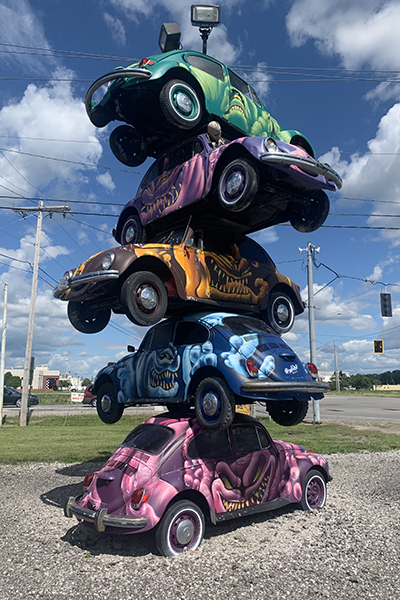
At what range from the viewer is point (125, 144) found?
28.1 ft

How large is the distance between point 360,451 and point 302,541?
838 cm

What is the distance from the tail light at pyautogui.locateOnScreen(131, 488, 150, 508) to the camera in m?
4.91

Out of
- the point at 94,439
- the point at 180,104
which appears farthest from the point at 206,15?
the point at 94,439

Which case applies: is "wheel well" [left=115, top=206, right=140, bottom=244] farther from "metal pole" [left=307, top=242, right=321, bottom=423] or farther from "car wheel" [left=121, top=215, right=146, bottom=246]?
"metal pole" [left=307, top=242, right=321, bottom=423]

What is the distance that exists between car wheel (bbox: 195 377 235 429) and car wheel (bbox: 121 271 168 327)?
1.20 metres

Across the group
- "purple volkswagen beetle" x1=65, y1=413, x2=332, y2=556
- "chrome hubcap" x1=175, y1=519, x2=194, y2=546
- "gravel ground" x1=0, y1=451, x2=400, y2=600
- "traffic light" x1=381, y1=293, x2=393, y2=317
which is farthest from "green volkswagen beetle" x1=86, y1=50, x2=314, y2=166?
"traffic light" x1=381, y1=293, x2=393, y2=317

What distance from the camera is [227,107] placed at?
7551 millimetres

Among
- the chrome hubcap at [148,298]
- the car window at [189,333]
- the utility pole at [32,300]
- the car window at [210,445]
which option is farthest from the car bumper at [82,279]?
the utility pole at [32,300]

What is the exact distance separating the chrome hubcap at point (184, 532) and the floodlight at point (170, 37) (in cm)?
793

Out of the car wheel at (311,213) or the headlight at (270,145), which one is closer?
the headlight at (270,145)

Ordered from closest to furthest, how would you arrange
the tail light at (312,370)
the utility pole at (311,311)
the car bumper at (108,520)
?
the car bumper at (108,520)
the tail light at (312,370)
the utility pole at (311,311)

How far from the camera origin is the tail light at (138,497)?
16.1 ft

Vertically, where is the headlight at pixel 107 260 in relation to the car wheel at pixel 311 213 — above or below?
below

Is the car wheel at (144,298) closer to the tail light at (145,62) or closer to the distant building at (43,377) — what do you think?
the tail light at (145,62)
